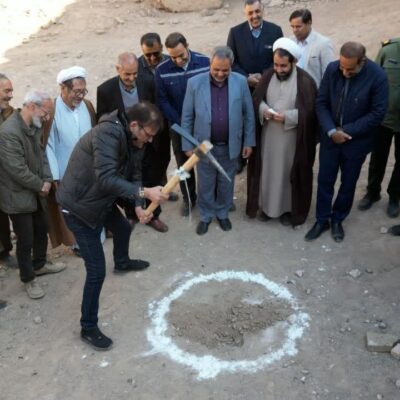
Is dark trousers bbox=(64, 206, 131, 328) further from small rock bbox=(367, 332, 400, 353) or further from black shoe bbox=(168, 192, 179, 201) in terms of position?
black shoe bbox=(168, 192, 179, 201)

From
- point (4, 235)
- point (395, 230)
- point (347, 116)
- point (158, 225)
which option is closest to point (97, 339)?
point (4, 235)

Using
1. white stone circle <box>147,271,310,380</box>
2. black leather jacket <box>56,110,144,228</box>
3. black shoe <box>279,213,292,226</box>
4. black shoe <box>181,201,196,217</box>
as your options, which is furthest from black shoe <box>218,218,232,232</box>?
black leather jacket <box>56,110,144,228</box>

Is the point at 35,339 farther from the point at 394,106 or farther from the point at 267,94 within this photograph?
the point at 394,106

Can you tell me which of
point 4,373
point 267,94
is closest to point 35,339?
point 4,373

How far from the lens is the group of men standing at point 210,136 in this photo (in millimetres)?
4480

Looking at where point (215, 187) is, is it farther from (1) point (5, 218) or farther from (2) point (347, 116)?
(1) point (5, 218)

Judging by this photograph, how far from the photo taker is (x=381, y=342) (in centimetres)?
416

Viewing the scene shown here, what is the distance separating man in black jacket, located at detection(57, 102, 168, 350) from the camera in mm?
3723

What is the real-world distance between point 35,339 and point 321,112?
140 inches

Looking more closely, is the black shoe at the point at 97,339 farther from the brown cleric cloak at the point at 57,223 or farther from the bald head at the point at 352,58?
the bald head at the point at 352,58

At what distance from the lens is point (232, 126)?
17.9 feet

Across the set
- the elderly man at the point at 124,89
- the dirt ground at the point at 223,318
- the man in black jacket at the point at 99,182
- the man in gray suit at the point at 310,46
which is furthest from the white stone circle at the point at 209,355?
the man in gray suit at the point at 310,46

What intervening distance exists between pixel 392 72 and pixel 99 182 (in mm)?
3588

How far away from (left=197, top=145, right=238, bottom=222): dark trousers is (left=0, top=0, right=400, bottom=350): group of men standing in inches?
0.5
